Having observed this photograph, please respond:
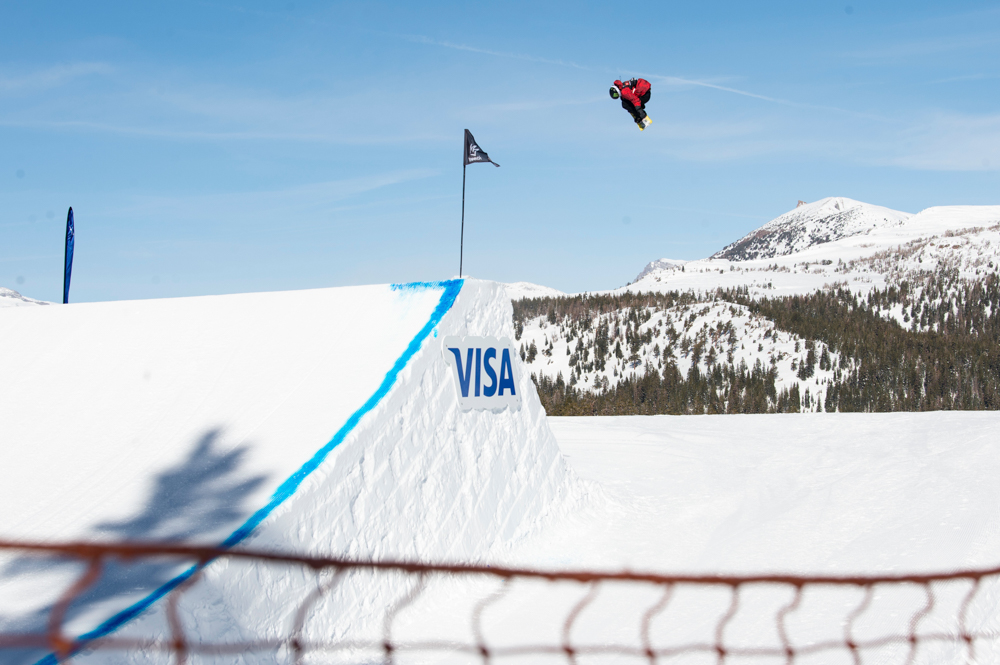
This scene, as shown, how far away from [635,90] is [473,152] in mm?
4119

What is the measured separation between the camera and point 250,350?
8383 mm

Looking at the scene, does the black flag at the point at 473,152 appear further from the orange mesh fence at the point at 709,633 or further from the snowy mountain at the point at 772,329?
the snowy mountain at the point at 772,329

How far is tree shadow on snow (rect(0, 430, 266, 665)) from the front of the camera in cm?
418

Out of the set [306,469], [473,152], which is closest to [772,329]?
[473,152]

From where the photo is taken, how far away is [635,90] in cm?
1321

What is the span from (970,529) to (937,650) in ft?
13.7

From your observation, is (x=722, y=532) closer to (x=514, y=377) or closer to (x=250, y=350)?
(x=514, y=377)

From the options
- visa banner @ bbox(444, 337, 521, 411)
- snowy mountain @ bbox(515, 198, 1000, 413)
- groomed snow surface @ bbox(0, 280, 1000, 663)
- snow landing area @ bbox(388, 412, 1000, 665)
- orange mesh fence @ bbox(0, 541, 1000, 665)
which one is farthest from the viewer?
snowy mountain @ bbox(515, 198, 1000, 413)

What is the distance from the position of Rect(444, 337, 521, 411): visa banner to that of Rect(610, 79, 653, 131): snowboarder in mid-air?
6381 millimetres

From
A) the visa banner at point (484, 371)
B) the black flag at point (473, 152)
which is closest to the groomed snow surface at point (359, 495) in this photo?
the visa banner at point (484, 371)

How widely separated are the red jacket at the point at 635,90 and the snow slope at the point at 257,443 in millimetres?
5829

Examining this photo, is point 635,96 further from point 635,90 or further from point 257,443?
point 257,443

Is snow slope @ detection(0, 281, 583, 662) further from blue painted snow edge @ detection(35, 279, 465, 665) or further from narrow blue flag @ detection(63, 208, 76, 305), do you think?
narrow blue flag @ detection(63, 208, 76, 305)

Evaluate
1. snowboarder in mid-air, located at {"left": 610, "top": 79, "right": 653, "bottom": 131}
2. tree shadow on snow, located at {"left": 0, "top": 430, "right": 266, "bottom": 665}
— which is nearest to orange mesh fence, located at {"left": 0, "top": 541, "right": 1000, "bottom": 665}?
tree shadow on snow, located at {"left": 0, "top": 430, "right": 266, "bottom": 665}
